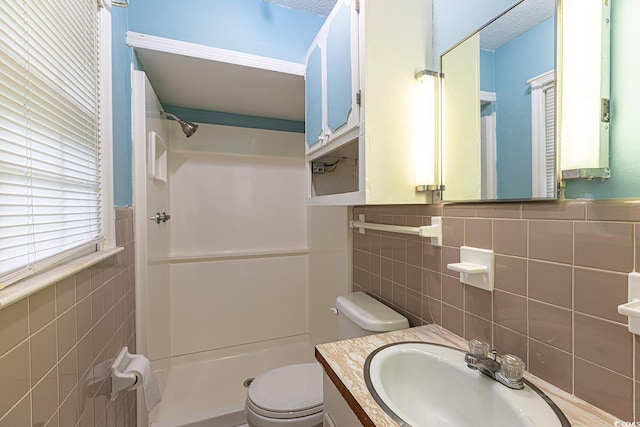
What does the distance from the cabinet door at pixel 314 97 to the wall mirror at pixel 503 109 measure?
555mm

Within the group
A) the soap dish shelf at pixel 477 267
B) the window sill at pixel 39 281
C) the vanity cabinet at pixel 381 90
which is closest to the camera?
the window sill at pixel 39 281

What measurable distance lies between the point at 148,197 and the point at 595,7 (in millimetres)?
1761

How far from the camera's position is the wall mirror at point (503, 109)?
0.71 m

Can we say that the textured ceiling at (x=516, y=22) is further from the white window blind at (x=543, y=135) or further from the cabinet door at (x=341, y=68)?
the cabinet door at (x=341, y=68)

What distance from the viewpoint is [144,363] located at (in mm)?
1144

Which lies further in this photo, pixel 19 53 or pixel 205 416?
pixel 205 416

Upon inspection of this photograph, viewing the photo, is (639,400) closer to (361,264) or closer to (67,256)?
(361,264)

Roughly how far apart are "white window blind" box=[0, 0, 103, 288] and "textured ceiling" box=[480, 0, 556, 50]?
119cm

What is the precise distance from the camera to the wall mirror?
71cm

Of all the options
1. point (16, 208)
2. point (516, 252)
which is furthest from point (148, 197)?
point (516, 252)

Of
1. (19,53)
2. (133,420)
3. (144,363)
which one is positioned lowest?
(133,420)

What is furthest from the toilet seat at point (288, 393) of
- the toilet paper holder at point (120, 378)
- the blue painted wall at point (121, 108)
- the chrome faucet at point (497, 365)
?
the blue painted wall at point (121, 108)

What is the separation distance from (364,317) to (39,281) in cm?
107

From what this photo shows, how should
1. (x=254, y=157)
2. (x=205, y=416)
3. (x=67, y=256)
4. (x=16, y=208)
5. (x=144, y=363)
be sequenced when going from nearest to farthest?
(x=16, y=208), (x=67, y=256), (x=144, y=363), (x=205, y=416), (x=254, y=157)
